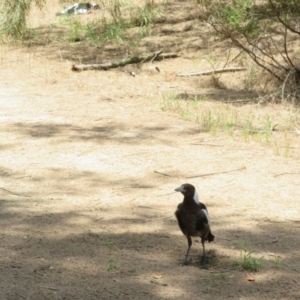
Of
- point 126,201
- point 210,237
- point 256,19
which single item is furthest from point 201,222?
point 256,19

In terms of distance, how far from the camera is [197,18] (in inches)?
567

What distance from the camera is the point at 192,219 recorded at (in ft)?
17.4

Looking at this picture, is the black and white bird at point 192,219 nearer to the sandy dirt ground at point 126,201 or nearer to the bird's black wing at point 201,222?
the bird's black wing at point 201,222

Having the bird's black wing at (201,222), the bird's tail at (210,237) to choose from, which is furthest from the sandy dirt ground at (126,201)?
the bird's black wing at (201,222)

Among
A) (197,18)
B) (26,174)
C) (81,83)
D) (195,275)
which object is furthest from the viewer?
(197,18)

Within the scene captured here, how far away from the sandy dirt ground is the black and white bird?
16 centimetres

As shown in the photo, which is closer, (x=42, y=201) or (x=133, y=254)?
(x=133, y=254)

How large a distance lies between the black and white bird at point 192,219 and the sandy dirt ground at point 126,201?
164mm

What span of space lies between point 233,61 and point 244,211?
6085 mm

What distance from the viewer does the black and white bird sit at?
17.3 ft

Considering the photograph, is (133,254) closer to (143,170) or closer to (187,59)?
(143,170)

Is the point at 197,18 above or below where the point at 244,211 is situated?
above

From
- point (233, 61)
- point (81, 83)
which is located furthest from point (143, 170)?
point (233, 61)

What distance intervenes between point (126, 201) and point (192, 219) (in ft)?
4.21
